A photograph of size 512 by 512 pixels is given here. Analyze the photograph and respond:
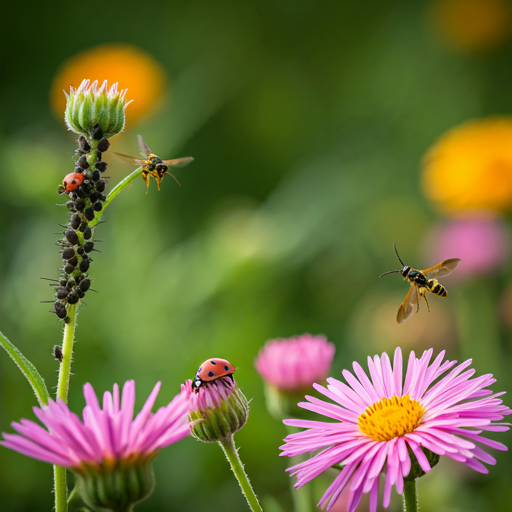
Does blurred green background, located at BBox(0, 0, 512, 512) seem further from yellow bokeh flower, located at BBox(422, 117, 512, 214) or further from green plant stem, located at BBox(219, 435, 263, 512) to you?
yellow bokeh flower, located at BBox(422, 117, 512, 214)

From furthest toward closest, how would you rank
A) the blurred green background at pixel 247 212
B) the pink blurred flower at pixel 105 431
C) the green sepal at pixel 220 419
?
the blurred green background at pixel 247 212 < the green sepal at pixel 220 419 < the pink blurred flower at pixel 105 431

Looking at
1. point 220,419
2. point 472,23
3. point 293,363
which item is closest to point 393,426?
point 220,419

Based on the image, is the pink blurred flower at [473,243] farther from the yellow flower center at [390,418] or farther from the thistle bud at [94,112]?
the thistle bud at [94,112]

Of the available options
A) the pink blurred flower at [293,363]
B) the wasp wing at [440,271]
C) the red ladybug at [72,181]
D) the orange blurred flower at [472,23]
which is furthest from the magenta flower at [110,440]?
the orange blurred flower at [472,23]

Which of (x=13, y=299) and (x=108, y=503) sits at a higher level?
(x=13, y=299)

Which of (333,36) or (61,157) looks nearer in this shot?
(61,157)

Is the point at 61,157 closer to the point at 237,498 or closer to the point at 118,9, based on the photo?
the point at 237,498

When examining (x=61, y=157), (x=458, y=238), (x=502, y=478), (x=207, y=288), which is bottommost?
(x=502, y=478)

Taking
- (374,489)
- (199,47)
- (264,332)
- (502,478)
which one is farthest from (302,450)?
(199,47)
